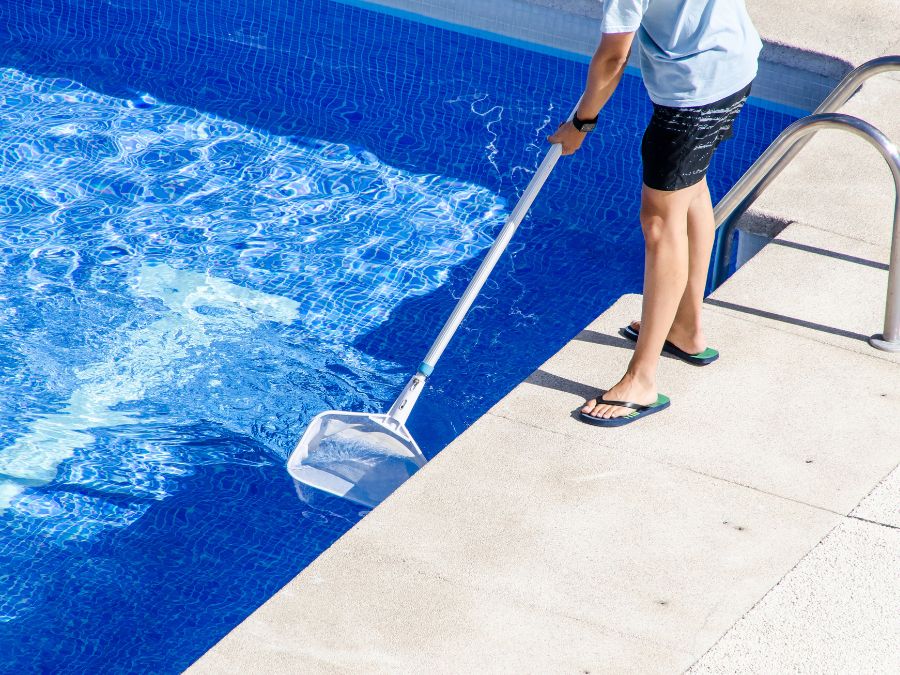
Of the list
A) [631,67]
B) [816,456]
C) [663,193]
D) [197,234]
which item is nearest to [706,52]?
[663,193]

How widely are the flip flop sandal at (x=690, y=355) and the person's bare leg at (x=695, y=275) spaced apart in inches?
0.6

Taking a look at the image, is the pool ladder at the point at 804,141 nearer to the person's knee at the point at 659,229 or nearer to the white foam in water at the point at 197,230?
the person's knee at the point at 659,229

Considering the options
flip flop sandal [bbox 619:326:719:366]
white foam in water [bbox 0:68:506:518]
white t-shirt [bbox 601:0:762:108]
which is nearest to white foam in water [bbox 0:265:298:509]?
white foam in water [bbox 0:68:506:518]

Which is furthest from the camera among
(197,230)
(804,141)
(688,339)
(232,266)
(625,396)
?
(197,230)

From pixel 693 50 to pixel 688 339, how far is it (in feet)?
3.23

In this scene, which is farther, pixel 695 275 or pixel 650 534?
pixel 695 275

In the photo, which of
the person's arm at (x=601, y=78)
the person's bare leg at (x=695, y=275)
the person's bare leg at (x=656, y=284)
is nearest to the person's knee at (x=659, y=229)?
the person's bare leg at (x=656, y=284)

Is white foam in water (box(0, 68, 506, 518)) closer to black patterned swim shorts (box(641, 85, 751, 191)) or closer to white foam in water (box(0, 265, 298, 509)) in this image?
white foam in water (box(0, 265, 298, 509))

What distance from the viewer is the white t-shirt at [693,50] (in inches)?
111

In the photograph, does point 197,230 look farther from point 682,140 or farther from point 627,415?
point 682,140

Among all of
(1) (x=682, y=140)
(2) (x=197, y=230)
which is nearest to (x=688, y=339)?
(1) (x=682, y=140)

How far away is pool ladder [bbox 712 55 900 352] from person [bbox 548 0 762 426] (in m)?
0.52

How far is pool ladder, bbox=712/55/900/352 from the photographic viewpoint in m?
3.41

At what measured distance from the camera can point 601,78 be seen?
289cm
